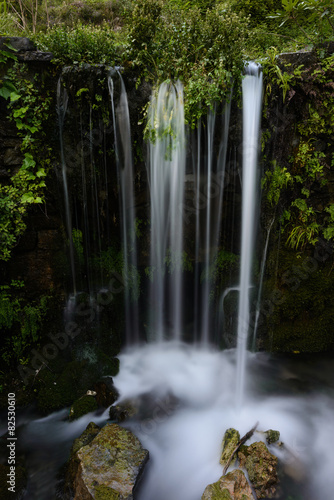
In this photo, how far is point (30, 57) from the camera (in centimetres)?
462

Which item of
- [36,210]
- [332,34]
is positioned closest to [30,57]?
[36,210]

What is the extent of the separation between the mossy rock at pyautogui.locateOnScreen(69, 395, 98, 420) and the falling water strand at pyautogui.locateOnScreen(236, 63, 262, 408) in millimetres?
2366

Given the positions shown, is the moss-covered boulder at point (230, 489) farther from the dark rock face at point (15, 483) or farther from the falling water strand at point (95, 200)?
the falling water strand at point (95, 200)

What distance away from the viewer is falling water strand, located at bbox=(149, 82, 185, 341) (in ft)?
16.1

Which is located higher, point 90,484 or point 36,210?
point 36,210

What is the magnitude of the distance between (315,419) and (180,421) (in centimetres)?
205

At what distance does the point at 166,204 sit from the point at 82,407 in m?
3.71

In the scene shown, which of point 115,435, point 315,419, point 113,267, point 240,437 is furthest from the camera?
point 113,267

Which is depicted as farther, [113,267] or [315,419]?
[113,267]

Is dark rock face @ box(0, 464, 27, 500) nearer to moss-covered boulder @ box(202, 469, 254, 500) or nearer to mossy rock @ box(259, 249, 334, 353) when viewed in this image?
moss-covered boulder @ box(202, 469, 254, 500)

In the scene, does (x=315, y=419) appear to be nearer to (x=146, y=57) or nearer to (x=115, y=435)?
(x=115, y=435)

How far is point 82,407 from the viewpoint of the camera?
15.4 ft

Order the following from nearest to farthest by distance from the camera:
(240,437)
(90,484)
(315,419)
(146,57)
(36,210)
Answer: (90,484) → (240,437) → (315,419) → (146,57) → (36,210)

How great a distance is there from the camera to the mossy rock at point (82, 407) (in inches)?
184
